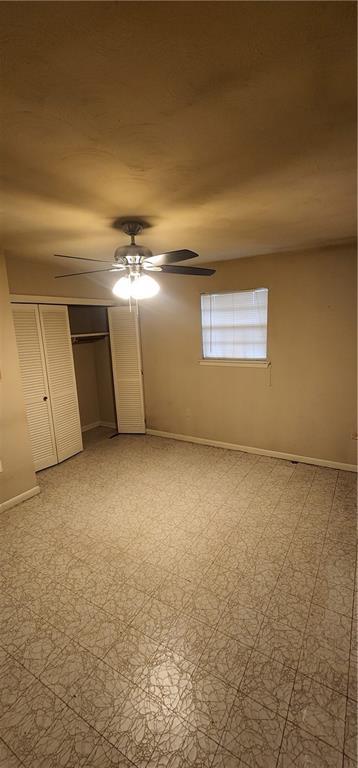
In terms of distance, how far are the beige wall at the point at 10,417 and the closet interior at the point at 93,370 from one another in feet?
6.20

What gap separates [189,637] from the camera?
181cm

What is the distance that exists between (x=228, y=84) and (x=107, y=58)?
39cm

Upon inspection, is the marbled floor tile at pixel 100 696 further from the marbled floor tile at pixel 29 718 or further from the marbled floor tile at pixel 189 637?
the marbled floor tile at pixel 189 637

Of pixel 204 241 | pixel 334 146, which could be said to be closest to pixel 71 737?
pixel 334 146

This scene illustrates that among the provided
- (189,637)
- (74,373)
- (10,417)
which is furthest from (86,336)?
(189,637)

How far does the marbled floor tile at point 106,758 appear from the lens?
4.25 feet

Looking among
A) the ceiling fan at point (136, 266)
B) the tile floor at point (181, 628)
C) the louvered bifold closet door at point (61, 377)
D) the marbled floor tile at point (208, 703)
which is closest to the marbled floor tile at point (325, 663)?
the tile floor at point (181, 628)

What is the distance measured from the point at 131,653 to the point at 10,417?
2.30m

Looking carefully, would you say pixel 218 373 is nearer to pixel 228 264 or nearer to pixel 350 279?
pixel 228 264

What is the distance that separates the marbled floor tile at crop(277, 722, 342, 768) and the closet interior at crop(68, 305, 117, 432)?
4463mm

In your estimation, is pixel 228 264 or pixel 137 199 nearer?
pixel 137 199

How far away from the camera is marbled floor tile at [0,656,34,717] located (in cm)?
153

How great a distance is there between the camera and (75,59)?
35.3 inches

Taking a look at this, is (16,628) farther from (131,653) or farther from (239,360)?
(239,360)
